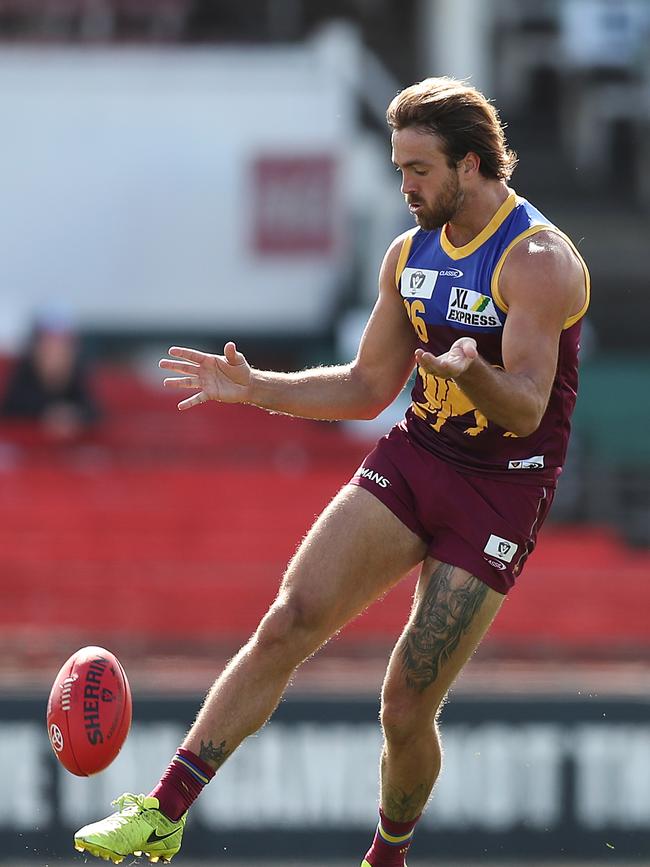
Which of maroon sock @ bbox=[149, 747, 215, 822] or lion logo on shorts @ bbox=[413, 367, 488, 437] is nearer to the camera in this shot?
maroon sock @ bbox=[149, 747, 215, 822]

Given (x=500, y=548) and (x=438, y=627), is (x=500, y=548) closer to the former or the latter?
(x=500, y=548)

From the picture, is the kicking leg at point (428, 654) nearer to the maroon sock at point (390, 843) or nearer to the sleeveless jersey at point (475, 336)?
the maroon sock at point (390, 843)

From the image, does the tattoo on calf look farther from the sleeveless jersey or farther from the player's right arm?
→ the player's right arm

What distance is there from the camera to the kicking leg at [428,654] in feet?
18.9

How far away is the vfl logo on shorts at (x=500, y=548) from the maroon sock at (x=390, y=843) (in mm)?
985

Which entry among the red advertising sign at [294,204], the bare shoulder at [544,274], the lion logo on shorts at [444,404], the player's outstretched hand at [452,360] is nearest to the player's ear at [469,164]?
the bare shoulder at [544,274]

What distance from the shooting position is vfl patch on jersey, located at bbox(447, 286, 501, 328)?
18.5 feet

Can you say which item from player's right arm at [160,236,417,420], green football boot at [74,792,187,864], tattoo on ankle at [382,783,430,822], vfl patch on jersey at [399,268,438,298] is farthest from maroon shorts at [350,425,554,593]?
green football boot at [74,792,187,864]

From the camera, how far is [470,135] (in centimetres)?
563

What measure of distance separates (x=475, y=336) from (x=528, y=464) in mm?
500

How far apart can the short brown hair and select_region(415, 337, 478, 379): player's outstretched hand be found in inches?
32.0

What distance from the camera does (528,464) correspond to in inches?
232

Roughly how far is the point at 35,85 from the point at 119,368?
2.53 m

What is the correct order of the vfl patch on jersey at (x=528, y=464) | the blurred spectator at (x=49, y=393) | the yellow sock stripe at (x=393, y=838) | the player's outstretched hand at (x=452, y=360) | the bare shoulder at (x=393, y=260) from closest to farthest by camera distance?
the player's outstretched hand at (x=452, y=360) → the vfl patch on jersey at (x=528, y=464) → the bare shoulder at (x=393, y=260) → the yellow sock stripe at (x=393, y=838) → the blurred spectator at (x=49, y=393)
